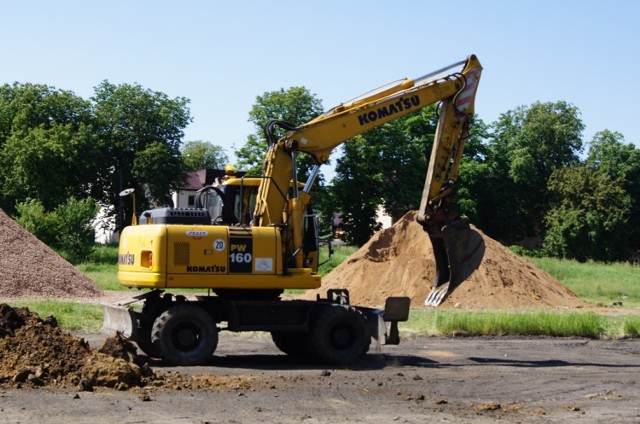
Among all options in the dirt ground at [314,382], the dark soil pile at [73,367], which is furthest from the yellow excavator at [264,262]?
the dark soil pile at [73,367]

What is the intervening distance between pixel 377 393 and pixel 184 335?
13.1ft

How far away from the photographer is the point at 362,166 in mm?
59719

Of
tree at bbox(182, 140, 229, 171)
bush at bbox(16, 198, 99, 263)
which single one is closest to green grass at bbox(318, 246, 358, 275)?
bush at bbox(16, 198, 99, 263)

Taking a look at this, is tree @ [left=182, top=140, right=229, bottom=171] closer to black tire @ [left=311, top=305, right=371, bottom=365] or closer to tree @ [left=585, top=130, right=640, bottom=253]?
tree @ [left=585, top=130, right=640, bottom=253]

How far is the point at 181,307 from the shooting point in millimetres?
15891

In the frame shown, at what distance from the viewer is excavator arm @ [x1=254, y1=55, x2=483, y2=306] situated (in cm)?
1683

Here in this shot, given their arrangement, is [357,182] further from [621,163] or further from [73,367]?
[73,367]

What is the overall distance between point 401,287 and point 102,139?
139 feet

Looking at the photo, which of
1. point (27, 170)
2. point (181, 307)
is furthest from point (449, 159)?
point (27, 170)

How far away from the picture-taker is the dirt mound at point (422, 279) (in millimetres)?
31984

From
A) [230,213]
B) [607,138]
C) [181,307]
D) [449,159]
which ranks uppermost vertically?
[607,138]

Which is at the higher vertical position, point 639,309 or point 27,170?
point 27,170

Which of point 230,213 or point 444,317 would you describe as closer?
point 230,213

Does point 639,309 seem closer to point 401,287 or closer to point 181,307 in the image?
point 401,287
